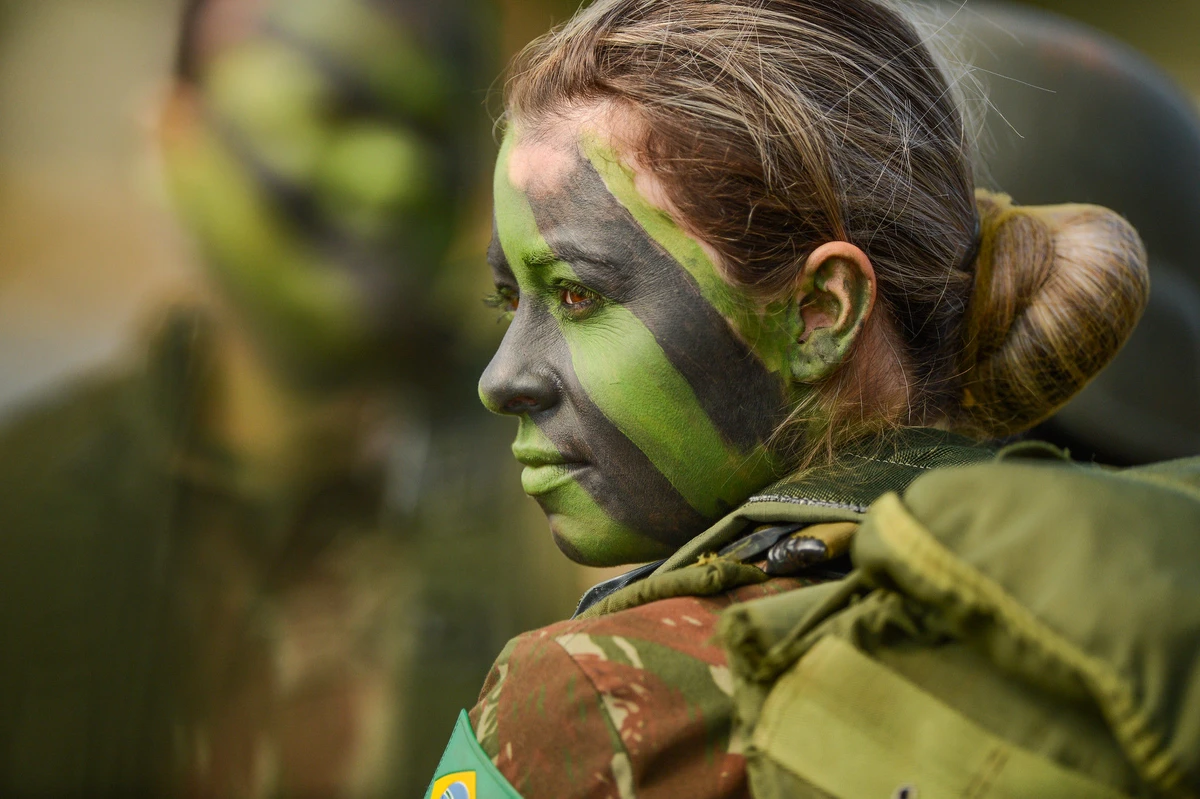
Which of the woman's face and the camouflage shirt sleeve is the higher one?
the woman's face

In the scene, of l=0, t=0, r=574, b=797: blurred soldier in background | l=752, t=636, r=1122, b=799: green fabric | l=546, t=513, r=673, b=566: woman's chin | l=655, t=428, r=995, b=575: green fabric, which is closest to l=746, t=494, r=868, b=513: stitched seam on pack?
l=655, t=428, r=995, b=575: green fabric

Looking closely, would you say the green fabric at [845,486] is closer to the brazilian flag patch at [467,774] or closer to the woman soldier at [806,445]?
the woman soldier at [806,445]

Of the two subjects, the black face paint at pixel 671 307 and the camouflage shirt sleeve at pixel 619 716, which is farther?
the black face paint at pixel 671 307

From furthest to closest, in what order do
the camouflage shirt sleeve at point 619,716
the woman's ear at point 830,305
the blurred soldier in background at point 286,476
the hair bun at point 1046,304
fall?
1. the blurred soldier in background at point 286,476
2. the hair bun at point 1046,304
3. the woman's ear at point 830,305
4. the camouflage shirt sleeve at point 619,716

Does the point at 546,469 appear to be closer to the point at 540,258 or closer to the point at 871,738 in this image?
the point at 540,258

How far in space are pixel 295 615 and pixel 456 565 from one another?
0.29 metres

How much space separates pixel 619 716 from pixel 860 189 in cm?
46

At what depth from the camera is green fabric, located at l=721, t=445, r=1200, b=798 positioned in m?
0.43

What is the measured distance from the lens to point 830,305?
0.85 m

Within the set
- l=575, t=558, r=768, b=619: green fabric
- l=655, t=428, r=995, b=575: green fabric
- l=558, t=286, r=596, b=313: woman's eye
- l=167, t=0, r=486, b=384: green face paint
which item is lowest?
l=575, t=558, r=768, b=619: green fabric

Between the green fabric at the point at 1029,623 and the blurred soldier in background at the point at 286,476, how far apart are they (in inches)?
60.2

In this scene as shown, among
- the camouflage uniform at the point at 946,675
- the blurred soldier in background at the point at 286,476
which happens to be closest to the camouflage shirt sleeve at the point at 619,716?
the camouflage uniform at the point at 946,675

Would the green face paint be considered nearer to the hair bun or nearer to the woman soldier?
the woman soldier

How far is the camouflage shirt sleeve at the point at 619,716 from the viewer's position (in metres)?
0.61
